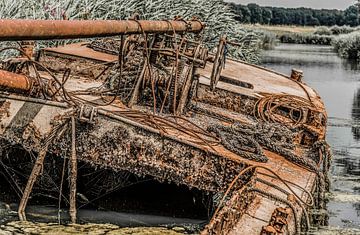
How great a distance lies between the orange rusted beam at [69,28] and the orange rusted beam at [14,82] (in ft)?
3.63

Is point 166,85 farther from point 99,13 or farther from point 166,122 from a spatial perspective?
point 99,13

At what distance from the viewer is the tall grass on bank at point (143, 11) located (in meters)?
14.6

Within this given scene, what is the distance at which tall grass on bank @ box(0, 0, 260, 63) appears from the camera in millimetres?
14562

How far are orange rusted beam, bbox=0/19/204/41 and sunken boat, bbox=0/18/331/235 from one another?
0.05ft

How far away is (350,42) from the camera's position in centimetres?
4888

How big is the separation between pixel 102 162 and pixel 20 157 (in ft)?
4.77

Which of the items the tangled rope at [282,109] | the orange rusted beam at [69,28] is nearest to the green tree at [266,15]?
the tangled rope at [282,109]

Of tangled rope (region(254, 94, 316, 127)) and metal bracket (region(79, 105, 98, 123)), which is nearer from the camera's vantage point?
metal bracket (region(79, 105, 98, 123))

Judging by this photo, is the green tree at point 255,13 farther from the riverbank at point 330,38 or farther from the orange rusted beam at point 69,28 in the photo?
the orange rusted beam at point 69,28

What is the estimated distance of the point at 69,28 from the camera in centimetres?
510

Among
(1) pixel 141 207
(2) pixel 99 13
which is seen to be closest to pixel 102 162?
(1) pixel 141 207

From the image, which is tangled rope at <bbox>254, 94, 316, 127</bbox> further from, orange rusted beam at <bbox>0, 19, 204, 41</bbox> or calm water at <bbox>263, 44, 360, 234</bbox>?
orange rusted beam at <bbox>0, 19, 204, 41</bbox>

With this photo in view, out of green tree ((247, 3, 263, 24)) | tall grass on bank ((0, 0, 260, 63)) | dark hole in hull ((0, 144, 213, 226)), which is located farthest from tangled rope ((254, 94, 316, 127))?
green tree ((247, 3, 263, 24))

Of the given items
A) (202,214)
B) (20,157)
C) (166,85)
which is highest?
(166,85)
